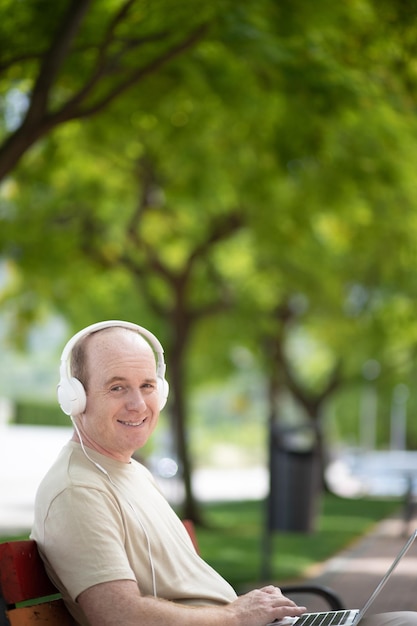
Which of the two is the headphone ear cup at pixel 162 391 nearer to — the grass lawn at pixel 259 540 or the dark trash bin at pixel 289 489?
the grass lawn at pixel 259 540

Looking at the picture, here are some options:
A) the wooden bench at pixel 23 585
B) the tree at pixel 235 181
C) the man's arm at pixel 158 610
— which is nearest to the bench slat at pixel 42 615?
the wooden bench at pixel 23 585

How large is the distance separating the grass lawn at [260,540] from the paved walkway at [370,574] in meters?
0.30

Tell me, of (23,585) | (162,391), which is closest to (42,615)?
(23,585)

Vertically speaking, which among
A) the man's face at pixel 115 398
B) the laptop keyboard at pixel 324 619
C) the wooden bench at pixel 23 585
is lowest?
the laptop keyboard at pixel 324 619

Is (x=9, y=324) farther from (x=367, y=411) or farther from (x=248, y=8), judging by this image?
(x=367, y=411)

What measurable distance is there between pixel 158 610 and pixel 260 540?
1397cm

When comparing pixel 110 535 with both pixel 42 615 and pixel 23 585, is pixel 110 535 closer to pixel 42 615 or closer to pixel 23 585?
pixel 23 585

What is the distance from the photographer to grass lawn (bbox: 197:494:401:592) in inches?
508

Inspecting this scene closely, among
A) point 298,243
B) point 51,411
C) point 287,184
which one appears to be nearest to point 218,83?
point 287,184

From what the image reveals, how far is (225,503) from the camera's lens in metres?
26.4

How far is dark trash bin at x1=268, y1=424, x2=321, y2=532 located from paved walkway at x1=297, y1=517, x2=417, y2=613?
0.68m

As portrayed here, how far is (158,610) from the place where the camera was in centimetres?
327

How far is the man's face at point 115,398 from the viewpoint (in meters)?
3.61

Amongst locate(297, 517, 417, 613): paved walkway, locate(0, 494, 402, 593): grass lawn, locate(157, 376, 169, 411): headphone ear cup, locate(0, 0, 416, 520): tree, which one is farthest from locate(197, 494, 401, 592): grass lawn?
locate(157, 376, 169, 411): headphone ear cup
